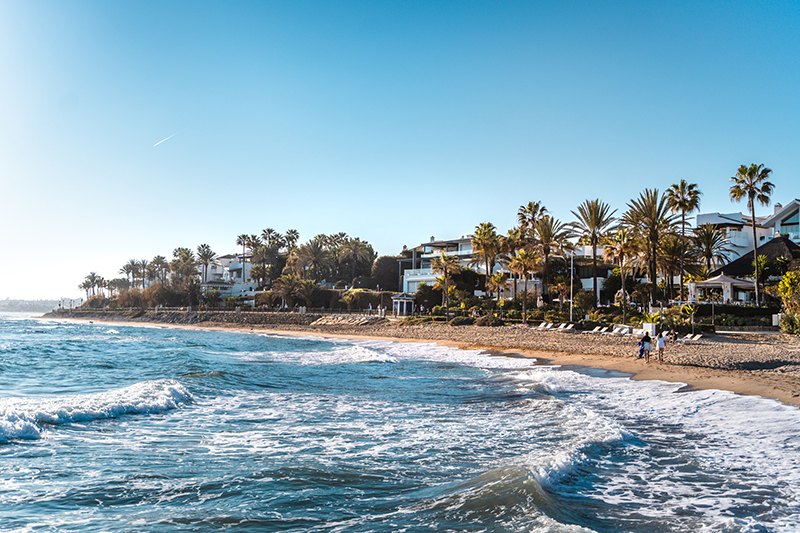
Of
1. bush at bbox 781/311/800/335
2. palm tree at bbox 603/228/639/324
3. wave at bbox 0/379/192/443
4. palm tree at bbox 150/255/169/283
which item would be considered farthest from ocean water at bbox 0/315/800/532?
palm tree at bbox 150/255/169/283

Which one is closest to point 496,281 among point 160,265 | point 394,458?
point 394,458

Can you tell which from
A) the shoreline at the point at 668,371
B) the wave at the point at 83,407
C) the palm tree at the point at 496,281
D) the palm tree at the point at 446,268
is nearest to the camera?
the wave at the point at 83,407

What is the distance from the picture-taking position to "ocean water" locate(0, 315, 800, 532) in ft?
26.3

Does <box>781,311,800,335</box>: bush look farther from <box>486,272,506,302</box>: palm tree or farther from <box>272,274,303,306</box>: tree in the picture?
<box>272,274,303,306</box>: tree

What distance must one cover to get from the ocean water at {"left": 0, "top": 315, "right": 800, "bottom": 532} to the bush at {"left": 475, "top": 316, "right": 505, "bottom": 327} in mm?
31336

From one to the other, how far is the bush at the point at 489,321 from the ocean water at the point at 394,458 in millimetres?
31336

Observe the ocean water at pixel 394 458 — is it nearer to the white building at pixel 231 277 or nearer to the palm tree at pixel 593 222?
the palm tree at pixel 593 222

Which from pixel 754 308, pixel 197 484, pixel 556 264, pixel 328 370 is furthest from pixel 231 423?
pixel 556 264

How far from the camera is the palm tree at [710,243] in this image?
61.8 meters

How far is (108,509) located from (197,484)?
1424 mm

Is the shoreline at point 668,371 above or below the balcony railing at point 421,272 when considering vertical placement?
below

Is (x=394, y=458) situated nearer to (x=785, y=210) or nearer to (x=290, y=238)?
(x=785, y=210)

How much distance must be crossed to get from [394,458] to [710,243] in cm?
5928

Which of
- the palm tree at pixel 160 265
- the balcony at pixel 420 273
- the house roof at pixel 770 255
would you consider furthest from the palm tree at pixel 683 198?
the palm tree at pixel 160 265
